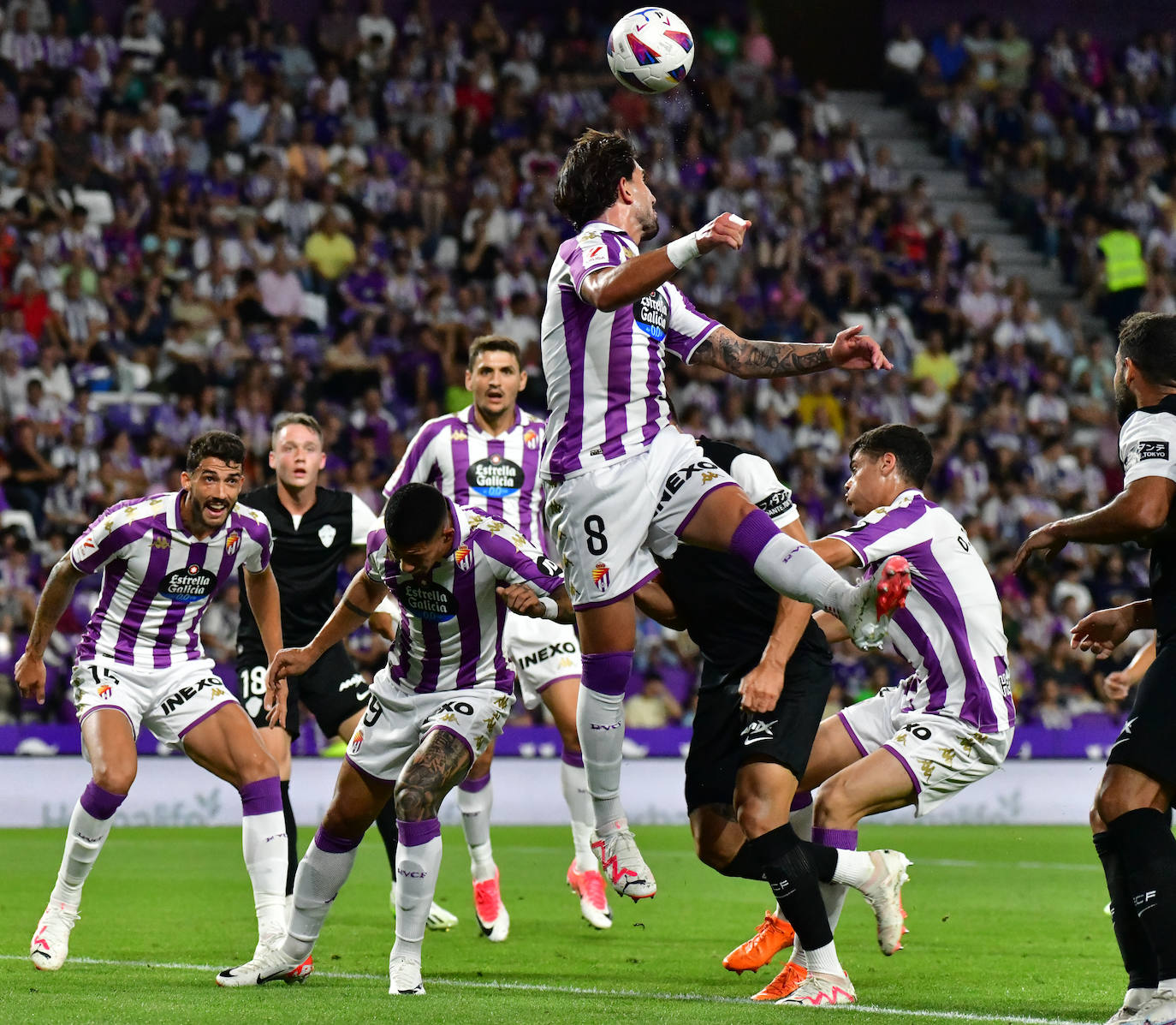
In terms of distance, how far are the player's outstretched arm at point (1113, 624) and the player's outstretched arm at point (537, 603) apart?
6.58ft

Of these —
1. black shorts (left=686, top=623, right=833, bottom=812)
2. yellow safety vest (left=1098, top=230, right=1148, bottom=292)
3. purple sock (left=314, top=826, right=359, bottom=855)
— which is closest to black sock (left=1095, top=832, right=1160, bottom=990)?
black shorts (left=686, top=623, right=833, bottom=812)

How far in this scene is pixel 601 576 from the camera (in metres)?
6.59

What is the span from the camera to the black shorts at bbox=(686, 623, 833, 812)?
6.65 m

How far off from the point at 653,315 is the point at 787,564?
1.23 m

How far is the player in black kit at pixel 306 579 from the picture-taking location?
9.41 meters

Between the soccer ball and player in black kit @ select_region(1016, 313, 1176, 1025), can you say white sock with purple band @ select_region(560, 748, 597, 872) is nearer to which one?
the soccer ball

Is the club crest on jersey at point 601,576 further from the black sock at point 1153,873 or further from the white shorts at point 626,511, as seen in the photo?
the black sock at point 1153,873

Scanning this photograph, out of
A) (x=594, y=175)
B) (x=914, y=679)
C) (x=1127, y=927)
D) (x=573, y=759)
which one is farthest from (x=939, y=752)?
(x=573, y=759)

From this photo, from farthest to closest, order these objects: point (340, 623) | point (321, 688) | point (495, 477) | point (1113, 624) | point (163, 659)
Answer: point (495, 477) → point (321, 688) → point (163, 659) → point (340, 623) → point (1113, 624)

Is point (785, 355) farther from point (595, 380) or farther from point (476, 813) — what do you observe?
point (476, 813)

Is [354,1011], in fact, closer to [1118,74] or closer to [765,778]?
[765,778]

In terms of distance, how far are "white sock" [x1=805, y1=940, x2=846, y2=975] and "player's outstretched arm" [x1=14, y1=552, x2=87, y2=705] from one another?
3537 millimetres

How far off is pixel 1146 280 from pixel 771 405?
6.76 metres

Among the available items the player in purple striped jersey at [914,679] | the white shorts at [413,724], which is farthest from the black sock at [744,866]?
the white shorts at [413,724]
